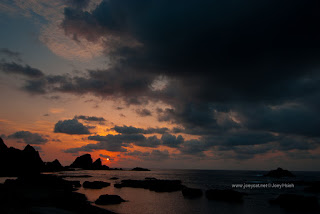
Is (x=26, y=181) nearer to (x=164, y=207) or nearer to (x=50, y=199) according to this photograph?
(x=50, y=199)

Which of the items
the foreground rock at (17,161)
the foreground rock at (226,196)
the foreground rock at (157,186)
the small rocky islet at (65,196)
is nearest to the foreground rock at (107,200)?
the small rocky islet at (65,196)

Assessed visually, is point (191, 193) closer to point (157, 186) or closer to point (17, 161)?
point (157, 186)

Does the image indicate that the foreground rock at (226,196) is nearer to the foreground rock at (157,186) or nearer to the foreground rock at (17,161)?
the foreground rock at (157,186)

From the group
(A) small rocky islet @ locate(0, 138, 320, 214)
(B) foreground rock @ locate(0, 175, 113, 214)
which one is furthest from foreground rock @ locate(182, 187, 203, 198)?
(B) foreground rock @ locate(0, 175, 113, 214)

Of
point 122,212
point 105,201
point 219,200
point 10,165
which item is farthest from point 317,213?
point 10,165

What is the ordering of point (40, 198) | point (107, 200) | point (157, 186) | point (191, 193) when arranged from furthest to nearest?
point (157, 186) → point (191, 193) → point (107, 200) → point (40, 198)

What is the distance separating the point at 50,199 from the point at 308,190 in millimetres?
84166

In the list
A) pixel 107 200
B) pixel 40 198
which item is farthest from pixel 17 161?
pixel 107 200

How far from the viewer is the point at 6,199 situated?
70.9 feet

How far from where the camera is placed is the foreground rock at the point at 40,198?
21.3 meters

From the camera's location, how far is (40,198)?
38.9 metres

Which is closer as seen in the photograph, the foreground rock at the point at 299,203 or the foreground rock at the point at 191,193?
the foreground rock at the point at 299,203

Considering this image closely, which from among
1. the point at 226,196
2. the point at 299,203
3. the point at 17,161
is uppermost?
the point at 17,161

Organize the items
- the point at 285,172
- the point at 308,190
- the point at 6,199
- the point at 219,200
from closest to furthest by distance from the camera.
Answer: the point at 6,199 → the point at 219,200 → the point at 308,190 → the point at 285,172
